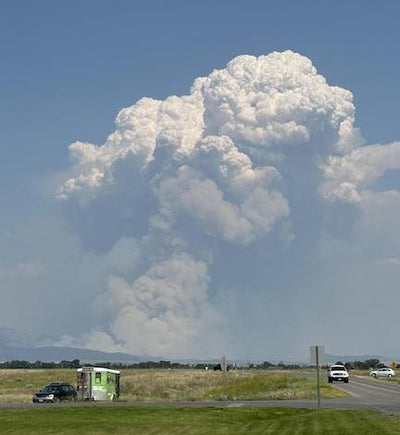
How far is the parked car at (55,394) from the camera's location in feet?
201

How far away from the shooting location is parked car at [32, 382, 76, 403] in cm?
6134

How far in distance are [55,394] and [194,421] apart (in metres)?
26.0

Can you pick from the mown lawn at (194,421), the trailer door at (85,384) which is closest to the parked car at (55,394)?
the trailer door at (85,384)

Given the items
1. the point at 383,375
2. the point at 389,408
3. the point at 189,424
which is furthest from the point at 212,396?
the point at 383,375

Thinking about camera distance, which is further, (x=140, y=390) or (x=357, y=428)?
(x=140, y=390)

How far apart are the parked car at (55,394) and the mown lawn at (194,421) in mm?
13525

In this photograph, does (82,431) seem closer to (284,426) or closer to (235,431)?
(235,431)


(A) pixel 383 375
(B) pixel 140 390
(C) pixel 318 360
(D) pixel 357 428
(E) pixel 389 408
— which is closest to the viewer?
(D) pixel 357 428

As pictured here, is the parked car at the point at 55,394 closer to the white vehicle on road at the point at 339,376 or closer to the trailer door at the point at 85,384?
the trailer door at the point at 85,384

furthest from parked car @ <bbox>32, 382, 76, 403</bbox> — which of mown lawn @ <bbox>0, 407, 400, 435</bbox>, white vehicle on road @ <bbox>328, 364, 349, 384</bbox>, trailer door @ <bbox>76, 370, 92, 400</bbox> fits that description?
white vehicle on road @ <bbox>328, 364, 349, 384</bbox>

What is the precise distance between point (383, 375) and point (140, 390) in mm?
59578

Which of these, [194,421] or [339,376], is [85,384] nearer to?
[194,421]

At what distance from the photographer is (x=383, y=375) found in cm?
12862

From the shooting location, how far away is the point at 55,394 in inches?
2469
